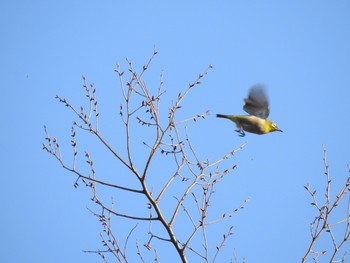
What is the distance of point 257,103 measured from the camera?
292 inches

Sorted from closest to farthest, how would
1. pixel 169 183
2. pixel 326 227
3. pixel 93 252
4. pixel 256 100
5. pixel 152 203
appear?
1. pixel 152 203
2. pixel 169 183
3. pixel 326 227
4. pixel 93 252
5. pixel 256 100

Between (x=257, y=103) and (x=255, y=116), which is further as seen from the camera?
(x=255, y=116)

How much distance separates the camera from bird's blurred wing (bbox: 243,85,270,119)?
7114 mm

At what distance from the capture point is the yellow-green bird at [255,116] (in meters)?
7.22

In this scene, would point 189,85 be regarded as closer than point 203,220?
No

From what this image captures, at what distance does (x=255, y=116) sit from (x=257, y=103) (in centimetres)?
48

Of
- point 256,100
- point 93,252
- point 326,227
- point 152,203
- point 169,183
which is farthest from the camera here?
point 256,100

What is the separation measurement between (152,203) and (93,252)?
5.23ft

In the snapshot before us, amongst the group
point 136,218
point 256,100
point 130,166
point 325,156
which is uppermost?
point 256,100

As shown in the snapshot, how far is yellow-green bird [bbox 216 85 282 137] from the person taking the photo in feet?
23.7

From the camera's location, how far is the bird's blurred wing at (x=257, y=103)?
7114 millimetres

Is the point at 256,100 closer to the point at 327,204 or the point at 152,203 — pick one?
the point at 327,204

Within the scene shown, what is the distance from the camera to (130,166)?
4418mm

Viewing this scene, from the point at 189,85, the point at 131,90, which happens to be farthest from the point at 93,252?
the point at 189,85
